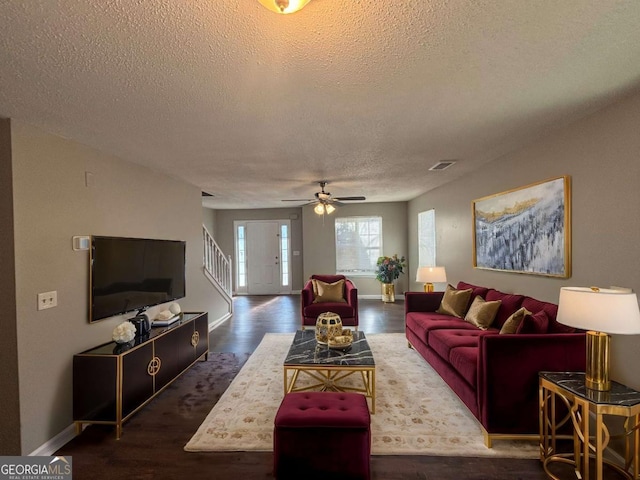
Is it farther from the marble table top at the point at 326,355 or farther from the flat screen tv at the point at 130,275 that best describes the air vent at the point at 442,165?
the flat screen tv at the point at 130,275

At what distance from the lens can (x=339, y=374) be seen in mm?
3471

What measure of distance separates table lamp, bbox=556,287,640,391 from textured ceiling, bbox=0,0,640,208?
1.31 meters

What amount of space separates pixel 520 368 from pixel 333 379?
1.73 meters

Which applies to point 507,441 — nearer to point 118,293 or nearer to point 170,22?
point 170,22

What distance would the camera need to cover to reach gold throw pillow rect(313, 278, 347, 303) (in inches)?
208

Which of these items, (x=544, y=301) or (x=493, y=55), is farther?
(x=544, y=301)

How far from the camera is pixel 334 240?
26.9ft

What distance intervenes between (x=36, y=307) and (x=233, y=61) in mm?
2331

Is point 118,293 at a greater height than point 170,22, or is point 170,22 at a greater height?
point 170,22

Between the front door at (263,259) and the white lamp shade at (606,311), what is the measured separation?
770 centimetres

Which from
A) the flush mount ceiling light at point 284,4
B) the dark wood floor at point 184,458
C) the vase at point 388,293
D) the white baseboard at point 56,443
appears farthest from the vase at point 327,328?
the vase at point 388,293

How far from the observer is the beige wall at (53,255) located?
2.25 metres

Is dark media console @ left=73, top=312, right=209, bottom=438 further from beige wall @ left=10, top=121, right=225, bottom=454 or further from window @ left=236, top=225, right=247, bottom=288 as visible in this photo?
window @ left=236, top=225, right=247, bottom=288

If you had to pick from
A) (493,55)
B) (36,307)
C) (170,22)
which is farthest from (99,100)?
(493,55)
